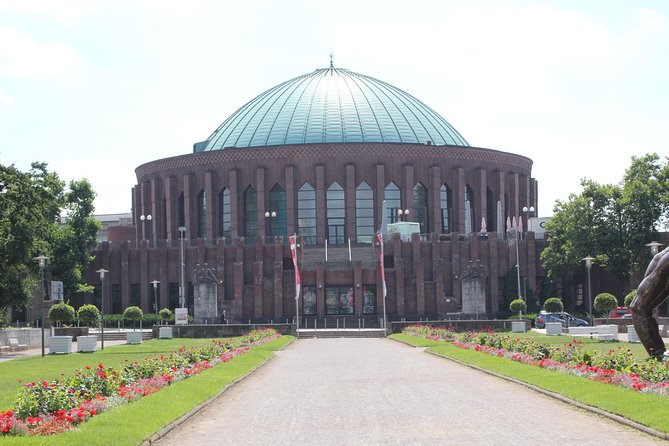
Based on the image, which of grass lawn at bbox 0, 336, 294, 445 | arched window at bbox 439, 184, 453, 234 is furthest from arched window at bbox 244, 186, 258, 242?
grass lawn at bbox 0, 336, 294, 445

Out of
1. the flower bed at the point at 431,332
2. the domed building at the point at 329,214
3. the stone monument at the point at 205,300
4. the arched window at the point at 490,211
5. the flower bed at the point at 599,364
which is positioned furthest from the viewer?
the arched window at the point at 490,211

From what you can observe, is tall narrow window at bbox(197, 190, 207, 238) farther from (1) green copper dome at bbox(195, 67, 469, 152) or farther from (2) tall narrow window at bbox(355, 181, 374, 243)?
(2) tall narrow window at bbox(355, 181, 374, 243)

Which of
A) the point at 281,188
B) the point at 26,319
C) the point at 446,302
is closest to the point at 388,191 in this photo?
the point at 281,188

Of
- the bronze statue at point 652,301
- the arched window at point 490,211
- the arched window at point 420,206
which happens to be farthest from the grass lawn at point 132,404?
the arched window at point 490,211

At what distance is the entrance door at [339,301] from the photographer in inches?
3125

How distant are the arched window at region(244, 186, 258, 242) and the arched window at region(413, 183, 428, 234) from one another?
14.6 meters

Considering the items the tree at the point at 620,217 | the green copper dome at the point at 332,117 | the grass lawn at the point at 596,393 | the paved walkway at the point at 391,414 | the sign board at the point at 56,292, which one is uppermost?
the green copper dome at the point at 332,117

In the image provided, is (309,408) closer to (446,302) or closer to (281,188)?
(446,302)

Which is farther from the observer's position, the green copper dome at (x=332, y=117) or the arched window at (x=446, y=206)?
the green copper dome at (x=332, y=117)

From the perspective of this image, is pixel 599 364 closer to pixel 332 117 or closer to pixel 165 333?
pixel 165 333

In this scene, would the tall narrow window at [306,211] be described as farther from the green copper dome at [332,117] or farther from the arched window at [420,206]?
the arched window at [420,206]

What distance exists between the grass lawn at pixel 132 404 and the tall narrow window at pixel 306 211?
49060mm

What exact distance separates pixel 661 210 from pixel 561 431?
5797cm

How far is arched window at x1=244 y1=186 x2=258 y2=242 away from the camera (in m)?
91.1
